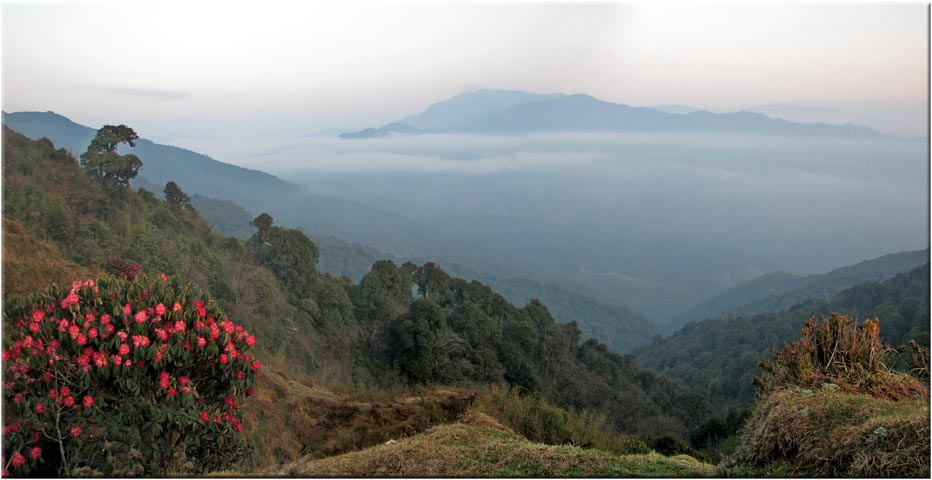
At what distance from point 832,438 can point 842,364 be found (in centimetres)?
163

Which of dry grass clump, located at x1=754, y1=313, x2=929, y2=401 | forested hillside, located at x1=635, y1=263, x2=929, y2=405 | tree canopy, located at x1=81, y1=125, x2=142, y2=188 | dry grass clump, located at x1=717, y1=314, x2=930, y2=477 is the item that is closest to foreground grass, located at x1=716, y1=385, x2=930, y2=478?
dry grass clump, located at x1=717, y1=314, x2=930, y2=477

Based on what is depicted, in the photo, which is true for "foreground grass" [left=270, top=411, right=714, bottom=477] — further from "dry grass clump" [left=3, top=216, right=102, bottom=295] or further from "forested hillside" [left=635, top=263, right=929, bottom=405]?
"forested hillside" [left=635, top=263, right=929, bottom=405]

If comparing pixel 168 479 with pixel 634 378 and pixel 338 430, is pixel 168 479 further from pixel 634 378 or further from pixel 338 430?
pixel 634 378

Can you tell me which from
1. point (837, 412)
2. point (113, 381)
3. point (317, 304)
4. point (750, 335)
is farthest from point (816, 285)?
point (113, 381)

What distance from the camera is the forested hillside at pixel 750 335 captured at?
146 feet

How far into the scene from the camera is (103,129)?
82.2ft

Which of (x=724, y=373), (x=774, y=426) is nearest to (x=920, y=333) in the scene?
(x=724, y=373)

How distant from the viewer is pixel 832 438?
4.94 meters

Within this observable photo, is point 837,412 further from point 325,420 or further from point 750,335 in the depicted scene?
point 750,335

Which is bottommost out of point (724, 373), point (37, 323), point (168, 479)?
point (724, 373)

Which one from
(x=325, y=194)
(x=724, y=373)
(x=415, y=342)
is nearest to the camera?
(x=415, y=342)

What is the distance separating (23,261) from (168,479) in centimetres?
871

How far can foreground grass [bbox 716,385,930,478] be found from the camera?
4547 millimetres

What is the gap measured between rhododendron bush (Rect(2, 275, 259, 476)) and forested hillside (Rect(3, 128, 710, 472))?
6.43 m
